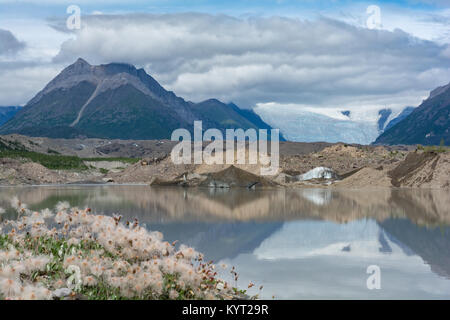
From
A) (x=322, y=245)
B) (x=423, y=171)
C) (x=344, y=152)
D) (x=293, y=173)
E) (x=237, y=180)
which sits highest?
(x=344, y=152)

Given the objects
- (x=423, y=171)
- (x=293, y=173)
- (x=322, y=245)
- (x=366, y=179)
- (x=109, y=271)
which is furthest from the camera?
(x=293, y=173)

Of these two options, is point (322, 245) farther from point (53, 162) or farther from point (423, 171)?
point (53, 162)

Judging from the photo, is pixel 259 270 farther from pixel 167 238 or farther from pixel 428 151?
pixel 428 151

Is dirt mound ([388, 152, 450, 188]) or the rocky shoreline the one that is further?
the rocky shoreline

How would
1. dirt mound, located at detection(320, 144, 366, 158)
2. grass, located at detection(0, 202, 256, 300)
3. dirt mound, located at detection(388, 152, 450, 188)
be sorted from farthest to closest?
dirt mound, located at detection(320, 144, 366, 158) < dirt mound, located at detection(388, 152, 450, 188) < grass, located at detection(0, 202, 256, 300)

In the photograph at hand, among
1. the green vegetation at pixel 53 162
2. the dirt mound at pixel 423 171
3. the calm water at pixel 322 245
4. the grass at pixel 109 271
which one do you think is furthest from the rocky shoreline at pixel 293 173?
the grass at pixel 109 271

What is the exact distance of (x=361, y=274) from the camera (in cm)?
1047

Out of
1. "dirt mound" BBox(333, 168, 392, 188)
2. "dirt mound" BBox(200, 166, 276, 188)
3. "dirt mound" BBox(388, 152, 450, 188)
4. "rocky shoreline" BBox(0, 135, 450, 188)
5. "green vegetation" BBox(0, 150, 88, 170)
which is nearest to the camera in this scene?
"dirt mound" BBox(388, 152, 450, 188)

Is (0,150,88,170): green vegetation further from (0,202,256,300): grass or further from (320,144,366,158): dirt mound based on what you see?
(0,202,256,300): grass

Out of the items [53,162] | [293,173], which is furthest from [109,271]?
[53,162]

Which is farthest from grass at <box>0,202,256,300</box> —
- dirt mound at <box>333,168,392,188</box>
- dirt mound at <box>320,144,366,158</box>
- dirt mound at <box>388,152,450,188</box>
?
dirt mound at <box>320,144,366,158</box>
